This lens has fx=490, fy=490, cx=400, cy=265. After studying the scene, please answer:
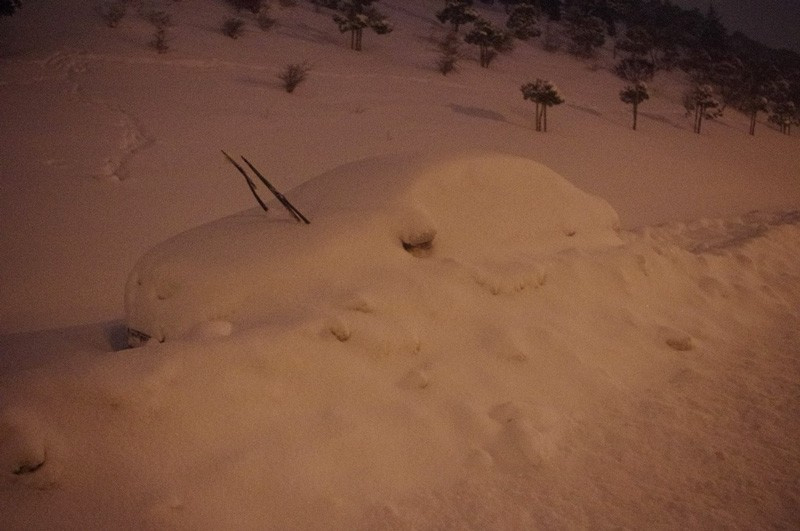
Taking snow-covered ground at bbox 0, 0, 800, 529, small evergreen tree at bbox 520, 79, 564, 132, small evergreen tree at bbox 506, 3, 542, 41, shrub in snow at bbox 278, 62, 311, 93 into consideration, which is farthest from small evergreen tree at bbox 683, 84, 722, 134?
shrub in snow at bbox 278, 62, 311, 93

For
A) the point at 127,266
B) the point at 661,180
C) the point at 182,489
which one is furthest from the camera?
the point at 661,180

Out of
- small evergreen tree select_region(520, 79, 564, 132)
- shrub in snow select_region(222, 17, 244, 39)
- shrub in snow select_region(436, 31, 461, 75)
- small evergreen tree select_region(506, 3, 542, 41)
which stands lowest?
small evergreen tree select_region(520, 79, 564, 132)

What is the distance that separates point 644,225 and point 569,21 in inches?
887

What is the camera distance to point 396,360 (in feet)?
7.90

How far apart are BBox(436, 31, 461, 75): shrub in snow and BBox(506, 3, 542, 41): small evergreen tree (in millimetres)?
4435

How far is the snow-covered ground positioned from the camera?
5.71ft

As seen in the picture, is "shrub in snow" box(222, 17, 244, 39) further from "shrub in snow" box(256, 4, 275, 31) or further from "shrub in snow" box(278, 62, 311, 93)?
"shrub in snow" box(278, 62, 311, 93)

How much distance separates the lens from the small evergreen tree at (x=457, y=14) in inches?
791

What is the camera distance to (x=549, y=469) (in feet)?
6.66

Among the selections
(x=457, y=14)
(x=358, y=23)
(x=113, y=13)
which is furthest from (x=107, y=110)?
(x=457, y=14)

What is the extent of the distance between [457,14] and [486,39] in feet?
14.7

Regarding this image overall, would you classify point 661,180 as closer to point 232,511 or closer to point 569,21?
point 232,511

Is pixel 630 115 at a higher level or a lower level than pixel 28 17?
lower

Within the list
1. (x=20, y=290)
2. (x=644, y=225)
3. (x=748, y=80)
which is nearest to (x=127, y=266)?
(x=20, y=290)
